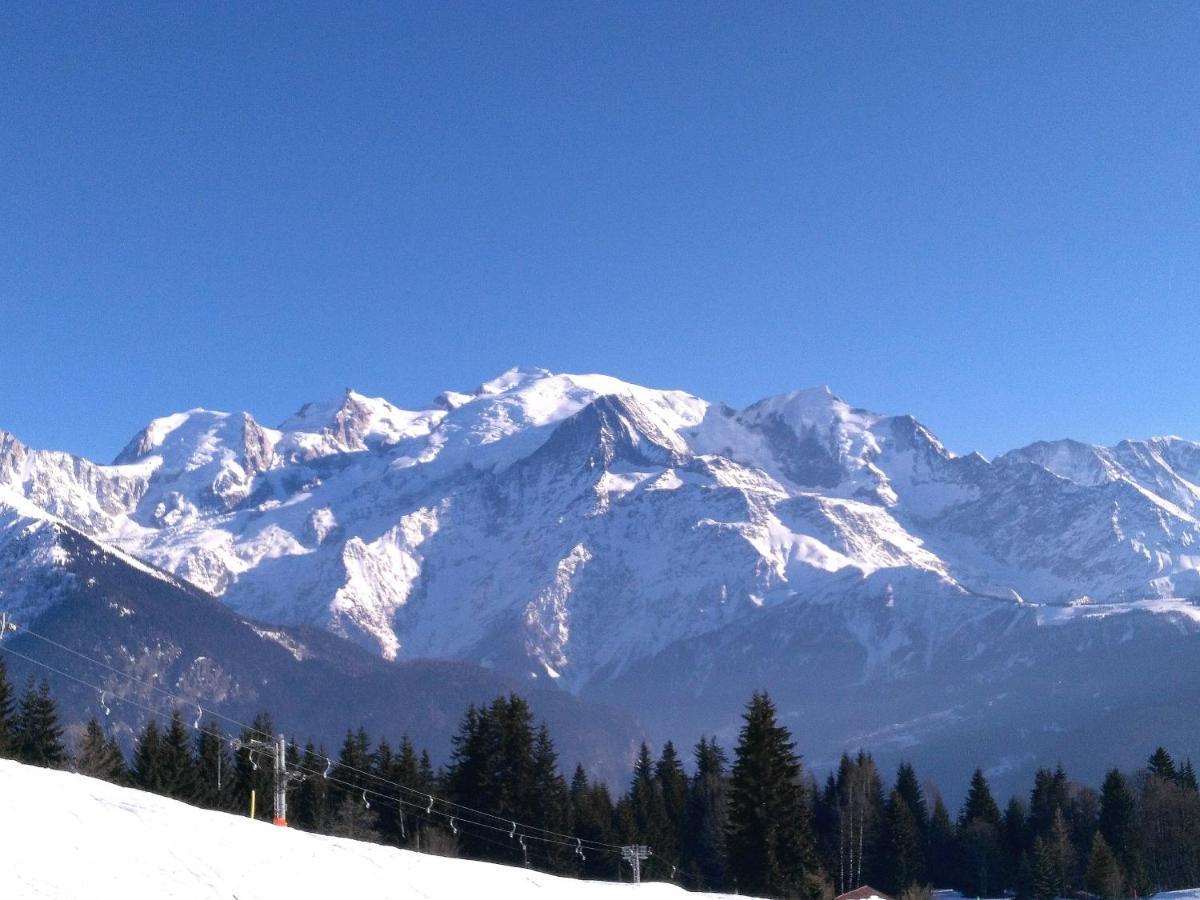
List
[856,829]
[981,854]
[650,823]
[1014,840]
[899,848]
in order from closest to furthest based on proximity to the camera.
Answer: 1. [650,823]
2. [899,848]
3. [1014,840]
4. [856,829]
5. [981,854]

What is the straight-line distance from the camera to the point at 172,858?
97.3 ft

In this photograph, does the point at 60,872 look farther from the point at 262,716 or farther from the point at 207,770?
the point at 262,716

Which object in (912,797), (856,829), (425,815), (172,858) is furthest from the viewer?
(912,797)

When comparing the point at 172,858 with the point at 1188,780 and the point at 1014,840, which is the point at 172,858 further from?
the point at 1188,780

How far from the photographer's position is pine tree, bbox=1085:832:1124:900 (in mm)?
91000

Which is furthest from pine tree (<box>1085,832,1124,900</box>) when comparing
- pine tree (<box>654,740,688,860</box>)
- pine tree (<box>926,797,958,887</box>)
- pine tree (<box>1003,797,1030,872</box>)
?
pine tree (<box>654,740,688,860</box>)

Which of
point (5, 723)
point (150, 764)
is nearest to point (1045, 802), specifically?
point (150, 764)

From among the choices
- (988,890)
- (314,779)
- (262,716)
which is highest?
(262,716)

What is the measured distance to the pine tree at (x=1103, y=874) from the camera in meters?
91.0

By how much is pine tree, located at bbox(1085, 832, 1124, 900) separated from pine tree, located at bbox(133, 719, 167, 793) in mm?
61771

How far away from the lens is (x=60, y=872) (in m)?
26.8

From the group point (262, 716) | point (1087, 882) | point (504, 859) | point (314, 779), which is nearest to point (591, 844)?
point (504, 859)

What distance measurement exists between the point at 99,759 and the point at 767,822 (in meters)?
42.1

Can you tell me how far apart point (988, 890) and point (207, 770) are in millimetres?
66418
